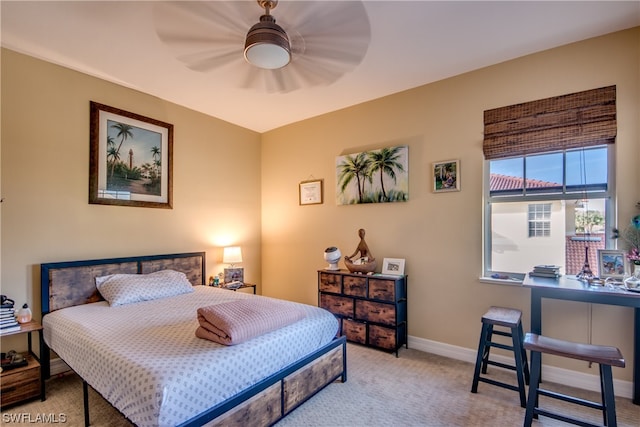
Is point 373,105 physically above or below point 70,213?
above

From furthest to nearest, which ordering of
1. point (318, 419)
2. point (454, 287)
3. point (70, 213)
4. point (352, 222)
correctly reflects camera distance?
point (352, 222) → point (454, 287) → point (70, 213) → point (318, 419)

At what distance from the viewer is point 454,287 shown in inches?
122

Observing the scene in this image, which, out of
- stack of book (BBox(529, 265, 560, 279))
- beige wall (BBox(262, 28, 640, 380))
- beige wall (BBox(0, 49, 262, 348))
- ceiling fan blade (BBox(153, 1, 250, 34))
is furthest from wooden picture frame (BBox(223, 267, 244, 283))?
stack of book (BBox(529, 265, 560, 279))

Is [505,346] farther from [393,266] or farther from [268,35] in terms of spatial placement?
[268,35]

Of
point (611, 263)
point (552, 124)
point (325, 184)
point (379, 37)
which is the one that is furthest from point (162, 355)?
point (552, 124)

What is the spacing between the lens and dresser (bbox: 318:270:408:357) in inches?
123

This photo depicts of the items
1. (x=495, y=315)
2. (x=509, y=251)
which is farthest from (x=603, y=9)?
(x=495, y=315)

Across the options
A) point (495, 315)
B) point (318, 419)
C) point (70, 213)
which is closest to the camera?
point (318, 419)

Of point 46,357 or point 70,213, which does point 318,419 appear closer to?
point 46,357

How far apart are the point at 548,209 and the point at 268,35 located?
9.03 ft

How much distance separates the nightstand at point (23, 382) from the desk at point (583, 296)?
374cm

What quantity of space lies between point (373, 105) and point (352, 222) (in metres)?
1.44

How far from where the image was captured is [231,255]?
13.3 feet

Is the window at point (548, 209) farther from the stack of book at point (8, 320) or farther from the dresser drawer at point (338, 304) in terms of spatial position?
the stack of book at point (8, 320)
